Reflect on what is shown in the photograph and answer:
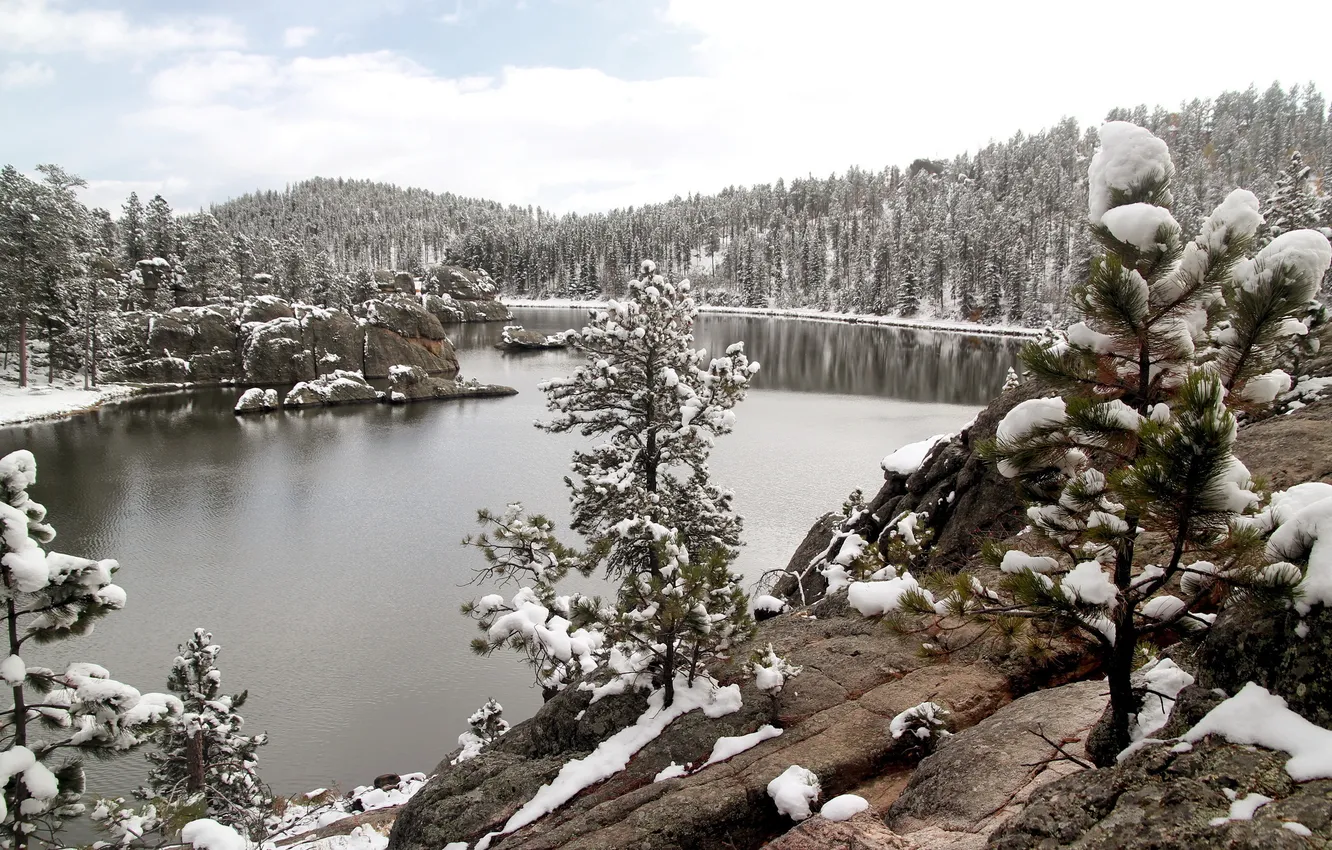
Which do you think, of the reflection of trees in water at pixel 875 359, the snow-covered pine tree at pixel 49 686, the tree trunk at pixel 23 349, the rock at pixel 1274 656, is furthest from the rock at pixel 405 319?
the rock at pixel 1274 656

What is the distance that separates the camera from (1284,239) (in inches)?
146

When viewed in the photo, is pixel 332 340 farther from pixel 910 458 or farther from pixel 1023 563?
pixel 1023 563

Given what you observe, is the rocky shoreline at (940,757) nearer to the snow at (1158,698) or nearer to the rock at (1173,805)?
the rock at (1173,805)

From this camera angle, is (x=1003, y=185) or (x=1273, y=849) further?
(x=1003, y=185)

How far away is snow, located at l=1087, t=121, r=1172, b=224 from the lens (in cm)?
428

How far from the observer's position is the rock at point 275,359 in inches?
2283

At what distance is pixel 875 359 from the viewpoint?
69.1m

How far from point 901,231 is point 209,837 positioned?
418ft

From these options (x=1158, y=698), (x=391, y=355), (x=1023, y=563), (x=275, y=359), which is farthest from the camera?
(x=391, y=355)

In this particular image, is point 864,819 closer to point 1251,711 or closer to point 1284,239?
point 1251,711

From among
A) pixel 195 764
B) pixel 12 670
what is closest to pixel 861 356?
pixel 195 764

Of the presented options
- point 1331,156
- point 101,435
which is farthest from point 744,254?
point 101,435

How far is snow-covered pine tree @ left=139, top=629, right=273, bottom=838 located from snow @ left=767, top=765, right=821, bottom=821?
11077mm

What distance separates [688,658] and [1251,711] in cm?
554
